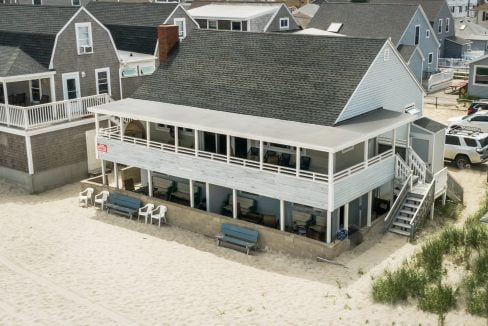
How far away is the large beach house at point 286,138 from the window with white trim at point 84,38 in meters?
5.95

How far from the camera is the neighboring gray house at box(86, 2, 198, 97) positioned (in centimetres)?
3709

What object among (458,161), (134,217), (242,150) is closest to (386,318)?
(242,150)

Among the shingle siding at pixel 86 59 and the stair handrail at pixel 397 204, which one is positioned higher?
the shingle siding at pixel 86 59

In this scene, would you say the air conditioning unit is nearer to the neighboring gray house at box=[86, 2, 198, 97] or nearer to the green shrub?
the neighboring gray house at box=[86, 2, 198, 97]

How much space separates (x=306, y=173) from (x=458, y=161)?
1363 centimetres

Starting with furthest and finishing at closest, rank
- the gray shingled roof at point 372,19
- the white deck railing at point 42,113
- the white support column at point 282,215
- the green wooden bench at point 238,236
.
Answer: the gray shingled roof at point 372,19
the white deck railing at point 42,113
the green wooden bench at point 238,236
the white support column at point 282,215

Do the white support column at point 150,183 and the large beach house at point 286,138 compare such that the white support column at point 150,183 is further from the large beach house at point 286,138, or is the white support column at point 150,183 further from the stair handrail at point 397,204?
the stair handrail at point 397,204

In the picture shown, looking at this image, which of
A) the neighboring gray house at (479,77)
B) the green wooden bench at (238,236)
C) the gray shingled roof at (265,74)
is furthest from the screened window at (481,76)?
the green wooden bench at (238,236)

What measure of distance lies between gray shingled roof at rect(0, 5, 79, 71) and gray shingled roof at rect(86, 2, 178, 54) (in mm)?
6464

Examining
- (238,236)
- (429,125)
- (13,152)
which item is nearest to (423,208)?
(429,125)

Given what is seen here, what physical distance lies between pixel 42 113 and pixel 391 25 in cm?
3328

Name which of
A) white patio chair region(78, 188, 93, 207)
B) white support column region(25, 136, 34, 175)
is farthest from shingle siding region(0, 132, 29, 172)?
white patio chair region(78, 188, 93, 207)

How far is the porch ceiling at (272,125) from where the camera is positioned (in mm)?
22359

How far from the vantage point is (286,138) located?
22594 mm
